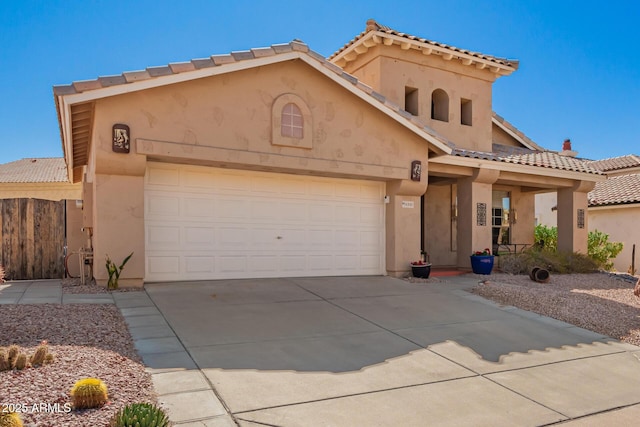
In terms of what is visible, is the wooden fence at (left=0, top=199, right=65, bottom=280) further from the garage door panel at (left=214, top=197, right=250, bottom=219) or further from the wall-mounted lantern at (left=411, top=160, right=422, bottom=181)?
the wall-mounted lantern at (left=411, top=160, right=422, bottom=181)

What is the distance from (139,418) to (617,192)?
23.6 meters

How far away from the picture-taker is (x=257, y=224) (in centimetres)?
1060

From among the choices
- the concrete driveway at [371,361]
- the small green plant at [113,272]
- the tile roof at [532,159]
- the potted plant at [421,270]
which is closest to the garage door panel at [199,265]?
the concrete driveway at [371,361]

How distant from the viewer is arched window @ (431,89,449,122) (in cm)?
1508

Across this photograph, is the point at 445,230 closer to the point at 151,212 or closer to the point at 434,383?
the point at 151,212

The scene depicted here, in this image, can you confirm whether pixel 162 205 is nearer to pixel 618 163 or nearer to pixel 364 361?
pixel 364 361

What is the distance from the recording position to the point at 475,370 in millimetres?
5531

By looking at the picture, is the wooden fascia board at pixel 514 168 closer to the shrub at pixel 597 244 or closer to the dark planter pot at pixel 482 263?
the dark planter pot at pixel 482 263

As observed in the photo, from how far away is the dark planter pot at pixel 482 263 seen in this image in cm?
1312

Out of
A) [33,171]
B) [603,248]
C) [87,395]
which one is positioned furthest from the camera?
[33,171]

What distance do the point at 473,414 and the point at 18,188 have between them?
2453cm

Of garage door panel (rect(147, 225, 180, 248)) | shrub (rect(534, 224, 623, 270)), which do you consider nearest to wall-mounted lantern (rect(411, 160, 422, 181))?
garage door panel (rect(147, 225, 180, 248))

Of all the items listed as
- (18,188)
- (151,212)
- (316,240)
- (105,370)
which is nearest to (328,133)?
(316,240)

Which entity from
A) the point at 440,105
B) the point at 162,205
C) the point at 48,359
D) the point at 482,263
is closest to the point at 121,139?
the point at 162,205
